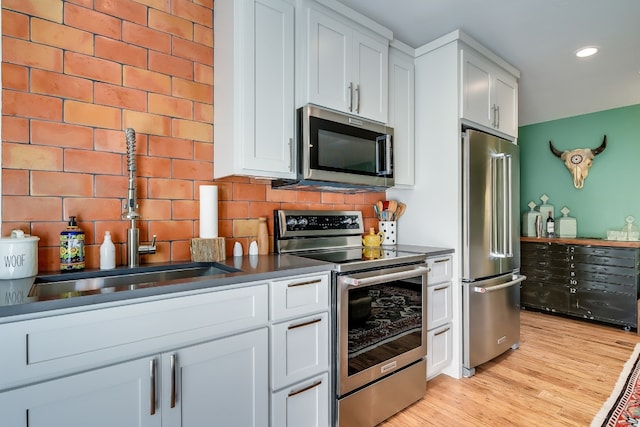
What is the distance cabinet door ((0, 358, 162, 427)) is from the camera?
3.04 ft

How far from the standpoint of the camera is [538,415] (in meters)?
1.94

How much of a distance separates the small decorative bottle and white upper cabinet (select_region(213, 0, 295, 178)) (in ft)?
1.19

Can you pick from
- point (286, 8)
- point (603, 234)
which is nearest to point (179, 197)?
→ point (286, 8)

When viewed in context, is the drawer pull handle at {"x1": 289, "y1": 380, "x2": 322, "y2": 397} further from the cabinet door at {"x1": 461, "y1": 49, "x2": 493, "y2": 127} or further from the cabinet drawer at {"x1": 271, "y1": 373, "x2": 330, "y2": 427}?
the cabinet door at {"x1": 461, "y1": 49, "x2": 493, "y2": 127}

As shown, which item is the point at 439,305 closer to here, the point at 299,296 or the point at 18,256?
the point at 299,296

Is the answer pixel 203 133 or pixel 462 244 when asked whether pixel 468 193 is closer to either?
pixel 462 244

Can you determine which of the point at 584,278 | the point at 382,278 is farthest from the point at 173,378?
the point at 584,278

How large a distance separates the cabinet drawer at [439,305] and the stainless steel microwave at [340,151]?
798mm

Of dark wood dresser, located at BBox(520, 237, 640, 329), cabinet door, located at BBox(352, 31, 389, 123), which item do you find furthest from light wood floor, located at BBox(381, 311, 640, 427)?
cabinet door, located at BBox(352, 31, 389, 123)

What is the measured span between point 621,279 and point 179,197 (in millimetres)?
4263

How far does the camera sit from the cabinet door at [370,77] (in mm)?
2129

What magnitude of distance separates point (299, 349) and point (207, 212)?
2.81 feet

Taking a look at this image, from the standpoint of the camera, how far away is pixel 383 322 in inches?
73.3

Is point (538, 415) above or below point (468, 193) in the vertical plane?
below
